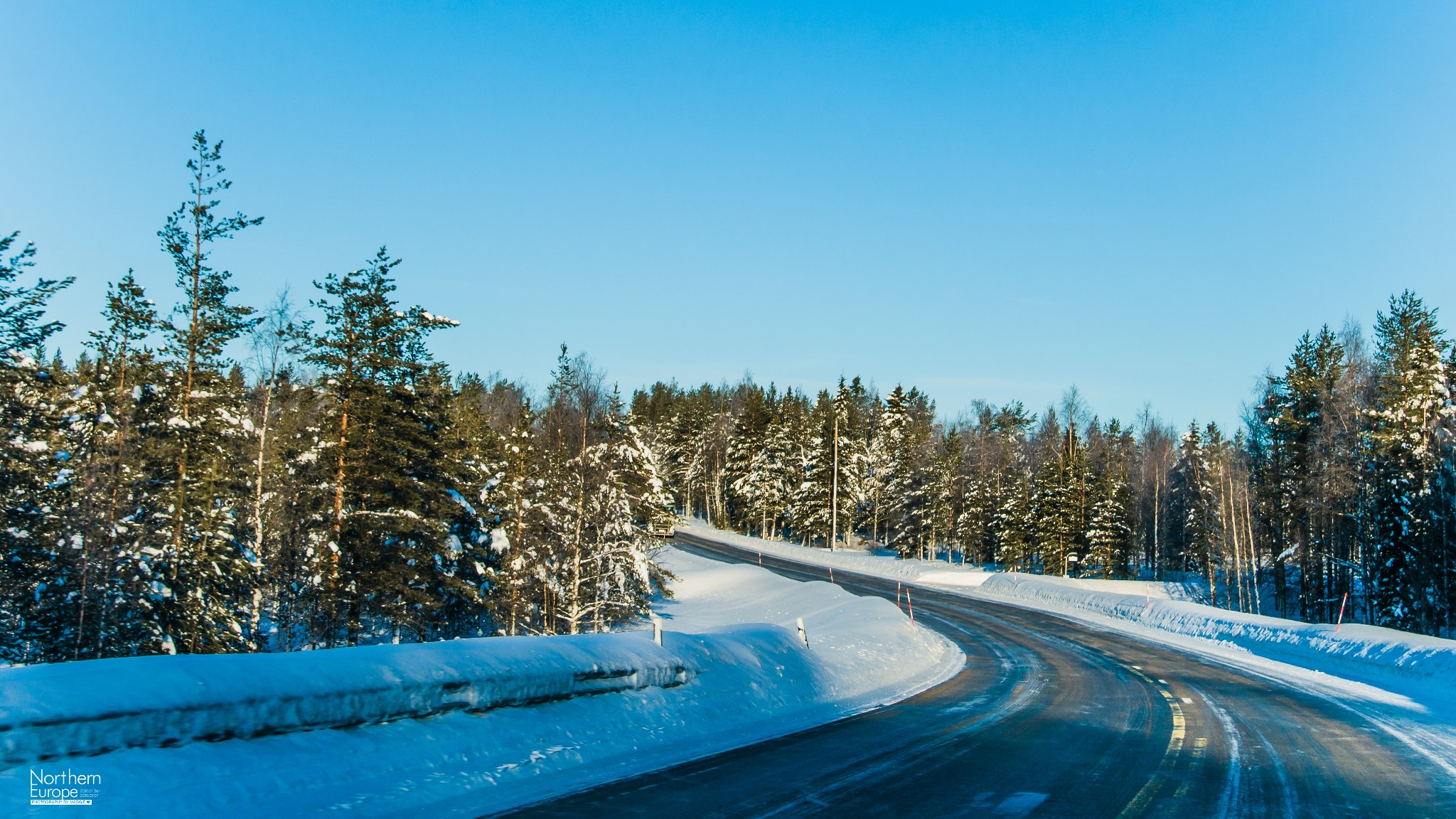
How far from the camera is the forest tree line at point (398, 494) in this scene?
780 inches

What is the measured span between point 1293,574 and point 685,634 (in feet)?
200

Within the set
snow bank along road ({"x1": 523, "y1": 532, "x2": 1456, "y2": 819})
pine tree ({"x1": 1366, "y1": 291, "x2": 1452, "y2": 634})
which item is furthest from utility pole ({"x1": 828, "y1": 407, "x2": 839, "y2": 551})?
snow bank along road ({"x1": 523, "y1": 532, "x2": 1456, "y2": 819})

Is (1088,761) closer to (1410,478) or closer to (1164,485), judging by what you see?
(1410,478)

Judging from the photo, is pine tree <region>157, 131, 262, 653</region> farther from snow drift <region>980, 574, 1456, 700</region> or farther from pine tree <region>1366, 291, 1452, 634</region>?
pine tree <region>1366, 291, 1452, 634</region>

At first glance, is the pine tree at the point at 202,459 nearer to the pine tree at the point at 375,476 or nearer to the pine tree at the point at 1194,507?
the pine tree at the point at 375,476

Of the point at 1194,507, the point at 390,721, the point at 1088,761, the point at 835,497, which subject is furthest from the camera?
the point at 835,497

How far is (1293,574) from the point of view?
195 ft

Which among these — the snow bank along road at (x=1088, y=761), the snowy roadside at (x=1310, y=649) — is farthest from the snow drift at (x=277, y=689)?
the snowy roadside at (x=1310, y=649)

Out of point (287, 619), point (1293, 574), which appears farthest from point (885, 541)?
point (287, 619)

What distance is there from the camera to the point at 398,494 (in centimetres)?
2470

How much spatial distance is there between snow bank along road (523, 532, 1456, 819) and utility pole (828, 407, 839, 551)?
178 ft

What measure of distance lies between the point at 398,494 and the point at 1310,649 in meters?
25.3

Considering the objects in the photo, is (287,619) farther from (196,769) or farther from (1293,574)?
(1293,574)

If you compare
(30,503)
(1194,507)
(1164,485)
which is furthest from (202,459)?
(1164,485)
